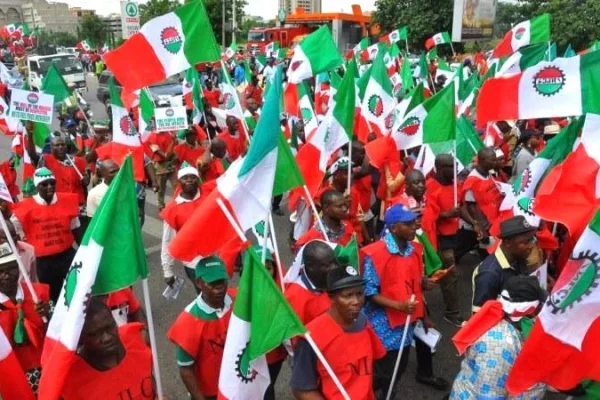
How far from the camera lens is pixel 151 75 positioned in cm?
553

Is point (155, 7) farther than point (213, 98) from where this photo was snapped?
Yes

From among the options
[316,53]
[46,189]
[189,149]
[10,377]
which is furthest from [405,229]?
[189,149]

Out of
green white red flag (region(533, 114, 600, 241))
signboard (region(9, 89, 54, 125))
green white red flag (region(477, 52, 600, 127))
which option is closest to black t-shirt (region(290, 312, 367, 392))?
green white red flag (region(533, 114, 600, 241))

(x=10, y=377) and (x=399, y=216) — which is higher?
(x=399, y=216)

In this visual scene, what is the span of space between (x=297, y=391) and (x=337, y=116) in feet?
→ 10.3

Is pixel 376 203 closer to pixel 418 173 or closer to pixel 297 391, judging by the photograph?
pixel 418 173

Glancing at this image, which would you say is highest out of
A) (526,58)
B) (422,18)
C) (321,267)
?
(422,18)

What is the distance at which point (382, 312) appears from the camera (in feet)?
12.3

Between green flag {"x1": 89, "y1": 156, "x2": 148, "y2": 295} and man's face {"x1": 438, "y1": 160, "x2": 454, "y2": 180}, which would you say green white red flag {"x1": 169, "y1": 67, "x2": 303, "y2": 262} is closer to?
green flag {"x1": 89, "y1": 156, "x2": 148, "y2": 295}

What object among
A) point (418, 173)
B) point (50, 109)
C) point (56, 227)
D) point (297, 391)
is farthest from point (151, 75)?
point (297, 391)

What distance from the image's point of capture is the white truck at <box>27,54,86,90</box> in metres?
24.1

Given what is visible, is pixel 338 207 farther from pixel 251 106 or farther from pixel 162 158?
pixel 251 106

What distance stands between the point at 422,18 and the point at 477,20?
5.74 m

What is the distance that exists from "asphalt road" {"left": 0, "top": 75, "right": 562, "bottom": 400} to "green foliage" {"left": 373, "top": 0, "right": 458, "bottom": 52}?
98.2 feet
